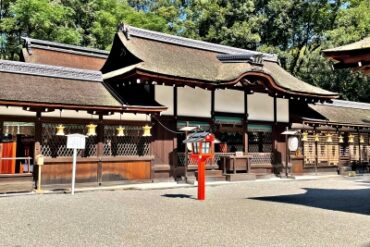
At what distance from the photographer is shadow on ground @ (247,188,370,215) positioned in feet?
33.5

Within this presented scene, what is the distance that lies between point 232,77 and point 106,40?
52.8 feet

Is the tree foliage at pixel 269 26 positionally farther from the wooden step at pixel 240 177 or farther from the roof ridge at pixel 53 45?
the wooden step at pixel 240 177

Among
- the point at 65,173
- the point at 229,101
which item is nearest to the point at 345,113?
the point at 229,101

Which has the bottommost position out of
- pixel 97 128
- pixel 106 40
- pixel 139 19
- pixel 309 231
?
pixel 309 231

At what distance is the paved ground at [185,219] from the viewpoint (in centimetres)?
658

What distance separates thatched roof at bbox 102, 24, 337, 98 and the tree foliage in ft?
33.2

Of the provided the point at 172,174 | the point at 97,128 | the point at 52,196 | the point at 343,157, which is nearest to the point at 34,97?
the point at 97,128

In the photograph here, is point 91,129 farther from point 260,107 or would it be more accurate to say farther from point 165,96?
point 260,107

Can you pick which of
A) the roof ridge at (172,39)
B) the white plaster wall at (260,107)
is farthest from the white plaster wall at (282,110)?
the roof ridge at (172,39)

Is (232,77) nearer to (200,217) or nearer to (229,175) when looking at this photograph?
(229,175)

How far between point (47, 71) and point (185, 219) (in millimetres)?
9909

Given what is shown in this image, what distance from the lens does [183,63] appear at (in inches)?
733

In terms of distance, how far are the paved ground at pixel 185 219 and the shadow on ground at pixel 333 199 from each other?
24mm

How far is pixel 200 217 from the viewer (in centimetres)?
865
